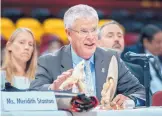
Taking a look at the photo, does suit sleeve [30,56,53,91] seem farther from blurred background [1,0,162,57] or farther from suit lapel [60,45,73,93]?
blurred background [1,0,162,57]

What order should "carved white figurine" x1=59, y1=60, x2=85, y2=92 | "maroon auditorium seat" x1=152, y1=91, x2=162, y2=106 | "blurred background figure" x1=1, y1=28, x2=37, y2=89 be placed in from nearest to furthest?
1. "carved white figurine" x1=59, y1=60, x2=85, y2=92
2. "maroon auditorium seat" x1=152, y1=91, x2=162, y2=106
3. "blurred background figure" x1=1, y1=28, x2=37, y2=89

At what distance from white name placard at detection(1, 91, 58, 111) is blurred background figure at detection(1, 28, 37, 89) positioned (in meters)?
2.33

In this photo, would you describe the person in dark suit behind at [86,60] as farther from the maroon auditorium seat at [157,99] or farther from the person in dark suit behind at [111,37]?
the person in dark suit behind at [111,37]

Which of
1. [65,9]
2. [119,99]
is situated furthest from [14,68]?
[65,9]

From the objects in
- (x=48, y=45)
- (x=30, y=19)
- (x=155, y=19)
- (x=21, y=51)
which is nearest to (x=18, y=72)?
(x=21, y=51)

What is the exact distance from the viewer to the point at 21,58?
579 centimetres

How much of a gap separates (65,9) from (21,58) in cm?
723

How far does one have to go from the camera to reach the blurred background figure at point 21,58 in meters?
5.71

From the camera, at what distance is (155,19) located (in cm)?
1320

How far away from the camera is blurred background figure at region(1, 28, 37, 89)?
18.7 ft

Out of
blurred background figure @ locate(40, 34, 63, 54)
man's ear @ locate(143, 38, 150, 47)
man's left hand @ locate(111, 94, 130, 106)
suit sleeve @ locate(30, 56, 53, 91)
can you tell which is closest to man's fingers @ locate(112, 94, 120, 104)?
man's left hand @ locate(111, 94, 130, 106)

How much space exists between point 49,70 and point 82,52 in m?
0.24

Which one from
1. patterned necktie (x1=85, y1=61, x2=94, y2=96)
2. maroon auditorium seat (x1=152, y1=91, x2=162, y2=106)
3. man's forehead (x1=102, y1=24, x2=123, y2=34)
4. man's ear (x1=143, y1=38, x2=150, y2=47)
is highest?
man's forehead (x1=102, y1=24, x2=123, y2=34)

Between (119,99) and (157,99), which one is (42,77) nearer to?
(119,99)
